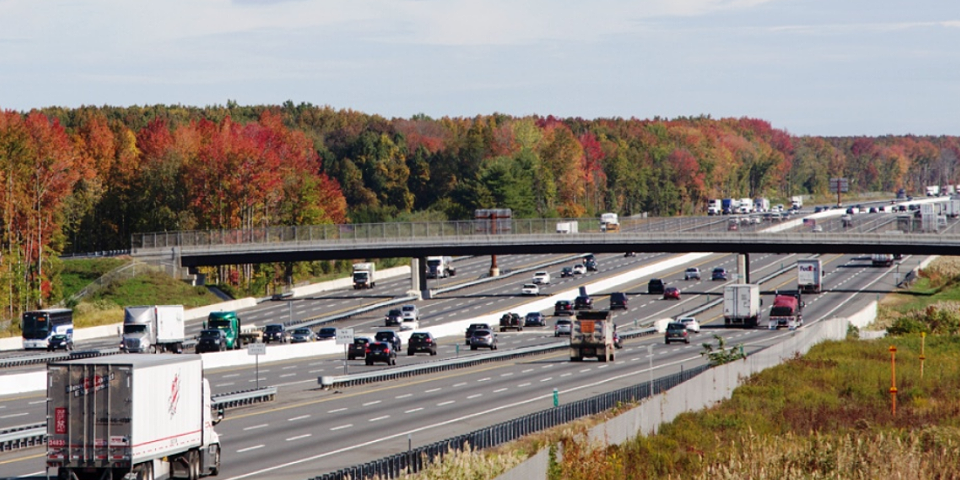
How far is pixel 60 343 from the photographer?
8669 cm

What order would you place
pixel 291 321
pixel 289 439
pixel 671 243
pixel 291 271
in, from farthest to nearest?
pixel 291 271
pixel 671 243
pixel 291 321
pixel 289 439

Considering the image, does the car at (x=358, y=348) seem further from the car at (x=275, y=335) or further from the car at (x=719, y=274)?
the car at (x=719, y=274)

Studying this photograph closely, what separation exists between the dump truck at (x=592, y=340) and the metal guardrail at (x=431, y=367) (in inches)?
→ 198

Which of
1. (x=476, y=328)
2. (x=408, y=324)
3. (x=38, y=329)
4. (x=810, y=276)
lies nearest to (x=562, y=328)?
(x=408, y=324)

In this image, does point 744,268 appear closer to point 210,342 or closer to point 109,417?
point 210,342

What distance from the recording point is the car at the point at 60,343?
86250 millimetres

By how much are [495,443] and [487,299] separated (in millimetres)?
98377

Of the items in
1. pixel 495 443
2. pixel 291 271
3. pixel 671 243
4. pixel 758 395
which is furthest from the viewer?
pixel 291 271

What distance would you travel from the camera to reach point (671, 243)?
132 metres

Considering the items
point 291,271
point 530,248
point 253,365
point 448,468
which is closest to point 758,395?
point 448,468

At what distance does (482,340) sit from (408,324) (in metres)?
17.5

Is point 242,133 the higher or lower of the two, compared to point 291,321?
higher

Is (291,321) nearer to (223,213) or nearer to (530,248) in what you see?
(530,248)

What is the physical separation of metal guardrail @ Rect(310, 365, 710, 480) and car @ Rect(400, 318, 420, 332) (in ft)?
Result: 160
